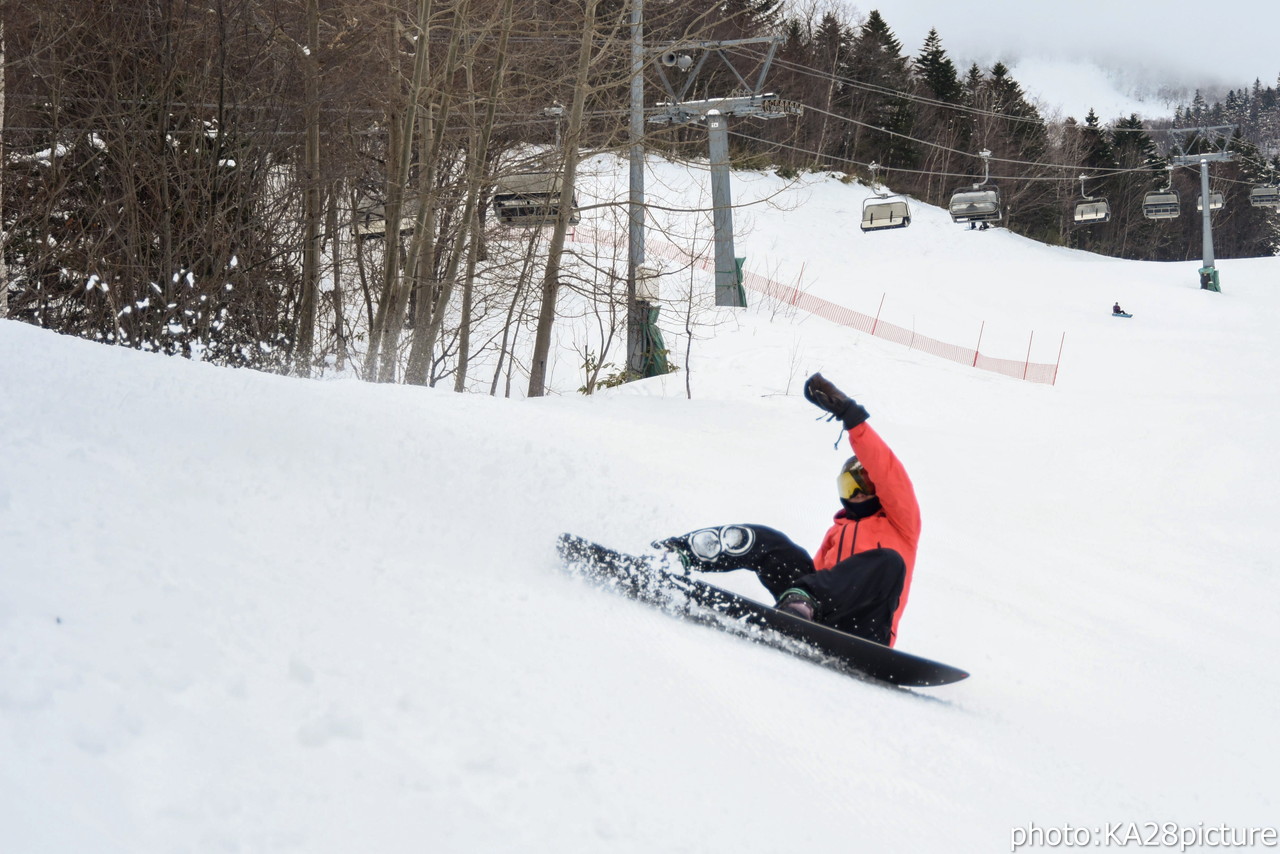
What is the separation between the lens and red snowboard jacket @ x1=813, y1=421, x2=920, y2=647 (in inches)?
155

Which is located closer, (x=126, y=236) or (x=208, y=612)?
(x=208, y=612)

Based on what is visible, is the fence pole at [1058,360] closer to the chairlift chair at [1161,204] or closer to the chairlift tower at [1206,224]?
the chairlift chair at [1161,204]

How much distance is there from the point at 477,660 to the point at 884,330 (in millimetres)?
23902

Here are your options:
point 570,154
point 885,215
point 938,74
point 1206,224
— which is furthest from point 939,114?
point 570,154

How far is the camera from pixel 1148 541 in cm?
933

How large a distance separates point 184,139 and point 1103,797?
38.7 feet

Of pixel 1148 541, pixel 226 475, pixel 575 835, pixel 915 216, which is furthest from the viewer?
pixel 915 216

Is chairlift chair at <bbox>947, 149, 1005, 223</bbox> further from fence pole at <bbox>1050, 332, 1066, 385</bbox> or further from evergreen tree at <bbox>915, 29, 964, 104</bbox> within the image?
evergreen tree at <bbox>915, 29, 964, 104</bbox>

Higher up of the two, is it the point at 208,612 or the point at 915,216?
the point at 915,216

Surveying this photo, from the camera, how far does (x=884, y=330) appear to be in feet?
83.4

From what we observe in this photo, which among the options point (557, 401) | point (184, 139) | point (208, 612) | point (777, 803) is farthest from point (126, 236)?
point (777, 803)

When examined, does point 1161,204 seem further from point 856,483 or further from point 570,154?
point 856,483

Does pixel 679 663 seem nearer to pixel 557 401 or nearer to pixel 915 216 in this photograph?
pixel 557 401

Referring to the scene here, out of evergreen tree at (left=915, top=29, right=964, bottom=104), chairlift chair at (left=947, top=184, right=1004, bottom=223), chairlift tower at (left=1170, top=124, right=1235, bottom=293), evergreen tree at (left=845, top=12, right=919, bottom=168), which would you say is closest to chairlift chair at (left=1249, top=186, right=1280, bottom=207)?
chairlift tower at (left=1170, top=124, right=1235, bottom=293)
